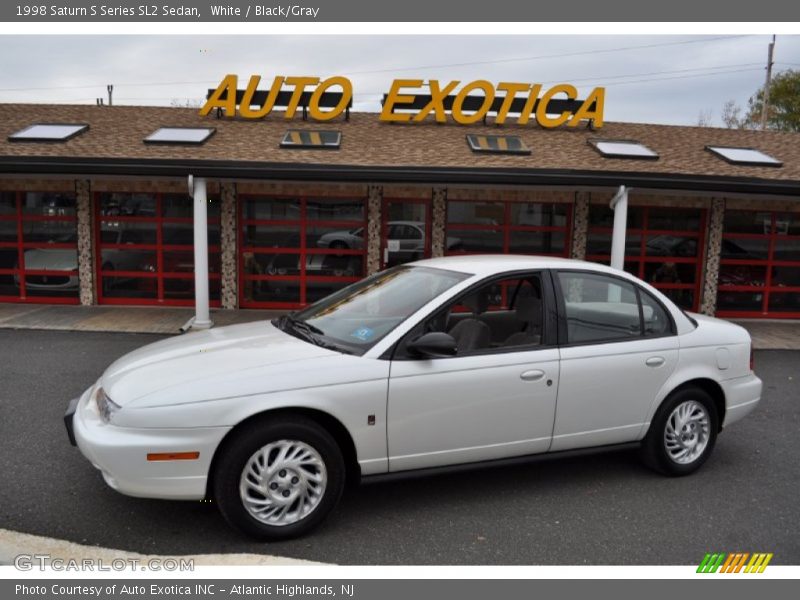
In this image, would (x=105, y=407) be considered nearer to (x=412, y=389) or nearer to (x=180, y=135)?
(x=412, y=389)

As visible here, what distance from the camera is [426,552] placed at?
3.55 metres

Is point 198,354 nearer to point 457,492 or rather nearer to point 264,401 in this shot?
point 264,401

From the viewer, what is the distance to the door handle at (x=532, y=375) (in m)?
4.06

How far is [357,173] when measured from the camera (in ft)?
36.8

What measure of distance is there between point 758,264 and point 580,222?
13.2ft

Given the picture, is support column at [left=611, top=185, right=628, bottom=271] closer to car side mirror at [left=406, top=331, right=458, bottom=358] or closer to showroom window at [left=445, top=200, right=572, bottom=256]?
showroom window at [left=445, top=200, right=572, bottom=256]

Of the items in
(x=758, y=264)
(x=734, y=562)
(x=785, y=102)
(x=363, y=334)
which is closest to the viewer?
(x=734, y=562)

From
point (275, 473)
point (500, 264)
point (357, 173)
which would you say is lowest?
point (275, 473)

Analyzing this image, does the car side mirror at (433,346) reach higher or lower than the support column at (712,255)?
higher

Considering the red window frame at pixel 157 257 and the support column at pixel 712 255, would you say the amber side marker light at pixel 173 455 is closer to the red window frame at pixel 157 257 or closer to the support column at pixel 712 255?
the red window frame at pixel 157 257

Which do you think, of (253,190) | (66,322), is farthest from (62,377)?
(253,190)

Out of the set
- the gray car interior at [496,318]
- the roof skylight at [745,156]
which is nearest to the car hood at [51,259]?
the gray car interior at [496,318]

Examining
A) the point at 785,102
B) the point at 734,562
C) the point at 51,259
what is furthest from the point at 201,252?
the point at 785,102

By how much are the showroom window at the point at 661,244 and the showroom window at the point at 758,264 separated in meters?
0.58
